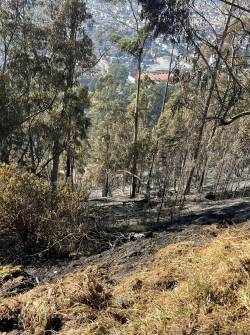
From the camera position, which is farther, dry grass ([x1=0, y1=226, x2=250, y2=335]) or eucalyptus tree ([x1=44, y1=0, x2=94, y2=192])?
eucalyptus tree ([x1=44, y1=0, x2=94, y2=192])

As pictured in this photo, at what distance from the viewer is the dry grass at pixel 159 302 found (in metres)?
3.83

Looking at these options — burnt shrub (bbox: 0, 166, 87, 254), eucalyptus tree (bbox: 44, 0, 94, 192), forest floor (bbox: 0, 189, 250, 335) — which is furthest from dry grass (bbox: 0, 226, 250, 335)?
eucalyptus tree (bbox: 44, 0, 94, 192)

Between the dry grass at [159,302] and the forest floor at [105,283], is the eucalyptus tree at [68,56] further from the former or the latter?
the dry grass at [159,302]

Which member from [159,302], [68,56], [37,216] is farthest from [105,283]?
[68,56]

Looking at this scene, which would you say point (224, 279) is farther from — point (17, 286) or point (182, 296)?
point (17, 286)

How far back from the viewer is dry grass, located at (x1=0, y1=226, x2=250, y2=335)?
3.83 meters

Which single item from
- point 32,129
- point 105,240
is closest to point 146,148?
point 32,129

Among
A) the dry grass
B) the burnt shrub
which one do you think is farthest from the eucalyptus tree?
the dry grass

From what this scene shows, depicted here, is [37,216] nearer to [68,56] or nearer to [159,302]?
[159,302]

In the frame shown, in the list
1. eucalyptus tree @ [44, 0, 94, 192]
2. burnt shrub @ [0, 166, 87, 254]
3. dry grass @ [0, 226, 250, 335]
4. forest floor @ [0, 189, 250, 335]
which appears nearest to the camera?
dry grass @ [0, 226, 250, 335]

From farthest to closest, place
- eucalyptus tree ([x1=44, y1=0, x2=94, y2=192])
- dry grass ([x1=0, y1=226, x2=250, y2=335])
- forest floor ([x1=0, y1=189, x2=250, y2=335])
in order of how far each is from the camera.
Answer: eucalyptus tree ([x1=44, y1=0, x2=94, y2=192])
forest floor ([x1=0, y1=189, x2=250, y2=335])
dry grass ([x1=0, y1=226, x2=250, y2=335])

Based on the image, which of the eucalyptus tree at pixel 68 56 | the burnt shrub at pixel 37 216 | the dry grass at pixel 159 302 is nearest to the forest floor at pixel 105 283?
the dry grass at pixel 159 302

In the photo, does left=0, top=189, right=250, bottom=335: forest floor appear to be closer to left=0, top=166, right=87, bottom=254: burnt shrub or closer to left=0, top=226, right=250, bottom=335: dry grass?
left=0, top=226, right=250, bottom=335: dry grass

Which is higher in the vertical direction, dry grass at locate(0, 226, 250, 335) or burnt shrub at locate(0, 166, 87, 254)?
dry grass at locate(0, 226, 250, 335)
